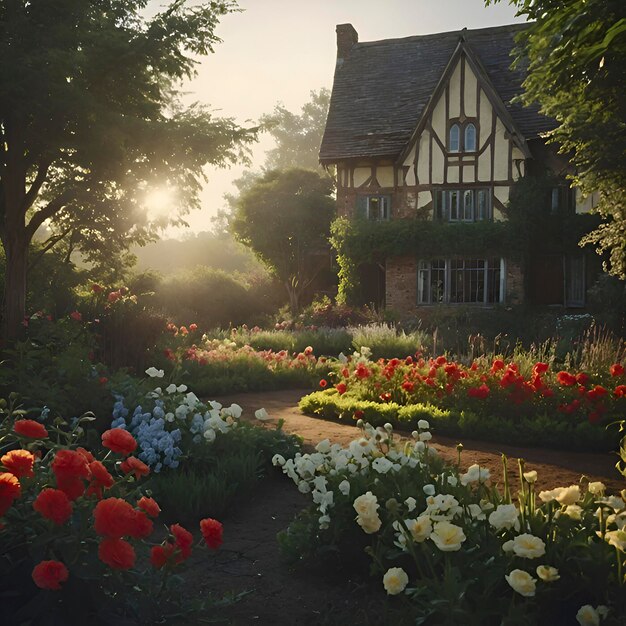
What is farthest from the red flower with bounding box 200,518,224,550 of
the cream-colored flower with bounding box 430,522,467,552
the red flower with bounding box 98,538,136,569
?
the cream-colored flower with bounding box 430,522,467,552

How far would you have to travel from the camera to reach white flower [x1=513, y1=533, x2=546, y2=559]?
2885mm

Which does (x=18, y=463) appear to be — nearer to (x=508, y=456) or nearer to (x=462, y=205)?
(x=508, y=456)

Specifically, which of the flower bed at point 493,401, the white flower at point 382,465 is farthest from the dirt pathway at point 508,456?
the white flower at point 382,465

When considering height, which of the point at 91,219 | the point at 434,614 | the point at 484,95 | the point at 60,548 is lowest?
the point at 434,614

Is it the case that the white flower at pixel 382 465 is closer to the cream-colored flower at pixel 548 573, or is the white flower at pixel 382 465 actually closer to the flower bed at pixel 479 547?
the flower bed at pixel 479 547

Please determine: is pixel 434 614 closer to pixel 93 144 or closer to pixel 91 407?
pixel 91 407

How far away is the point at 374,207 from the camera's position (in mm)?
25438

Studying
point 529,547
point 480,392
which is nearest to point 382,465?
point 529,547

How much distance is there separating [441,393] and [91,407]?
4.69 meters

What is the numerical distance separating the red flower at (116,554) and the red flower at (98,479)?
39 cm

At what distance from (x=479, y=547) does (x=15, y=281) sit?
11531mm

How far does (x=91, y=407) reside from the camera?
22.4ft

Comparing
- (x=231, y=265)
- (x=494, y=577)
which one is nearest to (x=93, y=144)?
(x=494, y=577)

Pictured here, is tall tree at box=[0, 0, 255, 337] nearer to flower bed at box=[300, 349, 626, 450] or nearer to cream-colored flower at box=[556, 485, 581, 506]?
flower bed at box=[300, 349, 626, 450]
